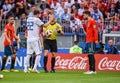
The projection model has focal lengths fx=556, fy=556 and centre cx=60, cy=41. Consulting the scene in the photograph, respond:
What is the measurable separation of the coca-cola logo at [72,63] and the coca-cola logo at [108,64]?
68cm

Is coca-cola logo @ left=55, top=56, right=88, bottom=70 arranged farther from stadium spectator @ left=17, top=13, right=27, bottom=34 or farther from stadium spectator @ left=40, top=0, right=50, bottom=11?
stadium spectator @ left=40, top=0, right=50, bottom=11

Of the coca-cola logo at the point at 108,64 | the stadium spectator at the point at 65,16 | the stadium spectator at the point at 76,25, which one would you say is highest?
the stadium spectator at the point at 65,16

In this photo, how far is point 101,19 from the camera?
2859 centimetres

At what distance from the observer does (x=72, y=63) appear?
23.8m

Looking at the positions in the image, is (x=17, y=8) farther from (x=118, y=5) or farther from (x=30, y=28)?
(x=30, y=28)

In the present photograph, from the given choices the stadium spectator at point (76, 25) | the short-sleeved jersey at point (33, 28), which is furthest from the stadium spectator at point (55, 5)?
the short-sleeved jersey at point (33, 28)

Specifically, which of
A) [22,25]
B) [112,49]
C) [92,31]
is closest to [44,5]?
[22,25]

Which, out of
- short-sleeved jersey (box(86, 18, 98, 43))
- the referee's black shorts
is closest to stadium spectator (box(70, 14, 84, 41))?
the referee's black shorts

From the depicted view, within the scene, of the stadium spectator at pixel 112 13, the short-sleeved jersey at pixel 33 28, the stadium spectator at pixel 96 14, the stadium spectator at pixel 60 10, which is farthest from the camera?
the stadium spectator at pixel 60 10

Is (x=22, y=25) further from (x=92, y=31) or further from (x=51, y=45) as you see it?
(x=92, y=31)

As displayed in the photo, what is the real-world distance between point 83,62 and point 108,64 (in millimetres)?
1065

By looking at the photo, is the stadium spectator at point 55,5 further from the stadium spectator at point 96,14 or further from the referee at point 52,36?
the referee at point 52,36

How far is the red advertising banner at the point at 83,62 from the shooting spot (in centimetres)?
2361

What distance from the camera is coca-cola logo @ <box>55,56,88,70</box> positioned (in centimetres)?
2372
